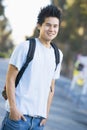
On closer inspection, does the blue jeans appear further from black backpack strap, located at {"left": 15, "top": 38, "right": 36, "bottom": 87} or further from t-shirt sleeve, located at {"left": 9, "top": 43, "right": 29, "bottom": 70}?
t-shirt sleeve, located at {"left": 9, "top": 43, "right": 29, "bottom": 70}

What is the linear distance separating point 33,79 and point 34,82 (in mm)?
28

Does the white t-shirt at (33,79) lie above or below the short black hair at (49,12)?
below

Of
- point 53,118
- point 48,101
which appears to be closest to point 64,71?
point 53,118

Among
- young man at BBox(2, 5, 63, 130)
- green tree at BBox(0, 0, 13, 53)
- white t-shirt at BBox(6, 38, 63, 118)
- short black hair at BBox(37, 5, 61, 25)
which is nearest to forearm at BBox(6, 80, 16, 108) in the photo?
young man at BBox(2, 5, 63, 130)

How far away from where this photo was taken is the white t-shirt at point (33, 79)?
4875mm

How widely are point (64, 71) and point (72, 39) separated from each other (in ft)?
20.0

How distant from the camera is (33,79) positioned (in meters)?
4.95

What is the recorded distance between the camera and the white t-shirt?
4875mm

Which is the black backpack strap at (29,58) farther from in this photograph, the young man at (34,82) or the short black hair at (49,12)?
the short black hair at (49,12)

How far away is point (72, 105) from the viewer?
1822cm

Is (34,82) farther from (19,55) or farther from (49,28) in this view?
(49,28)

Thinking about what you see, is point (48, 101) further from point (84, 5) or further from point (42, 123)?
point (84, 5)

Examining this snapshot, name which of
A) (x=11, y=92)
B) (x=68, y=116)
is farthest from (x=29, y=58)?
(x=68, y=116)

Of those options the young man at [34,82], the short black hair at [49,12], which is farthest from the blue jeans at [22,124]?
the short black hair at [49,12]
